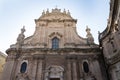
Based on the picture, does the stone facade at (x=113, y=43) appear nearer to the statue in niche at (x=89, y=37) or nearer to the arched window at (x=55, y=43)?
the statue in niche at (x=89, y=37)

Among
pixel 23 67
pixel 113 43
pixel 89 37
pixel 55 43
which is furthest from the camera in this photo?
pixel 89 37

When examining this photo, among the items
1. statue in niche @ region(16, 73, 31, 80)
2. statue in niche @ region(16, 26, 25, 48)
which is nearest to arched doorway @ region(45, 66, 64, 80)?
statue in niche @ region(16, 73, 31, 80)

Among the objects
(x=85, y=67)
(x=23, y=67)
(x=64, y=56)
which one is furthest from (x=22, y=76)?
(x=85, y=67)

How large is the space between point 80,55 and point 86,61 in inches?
38.1

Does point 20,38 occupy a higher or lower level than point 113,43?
higher

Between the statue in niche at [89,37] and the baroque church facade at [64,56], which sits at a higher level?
the statue in niche at [89,37]

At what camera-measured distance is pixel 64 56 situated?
17547 mm

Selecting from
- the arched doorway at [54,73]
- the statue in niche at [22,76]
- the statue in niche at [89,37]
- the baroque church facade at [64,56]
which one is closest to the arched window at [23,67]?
the baroque church facade at [64,56]

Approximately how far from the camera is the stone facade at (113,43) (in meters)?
15.0

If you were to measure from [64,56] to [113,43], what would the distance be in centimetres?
558

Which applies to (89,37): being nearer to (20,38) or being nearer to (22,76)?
(20,38)

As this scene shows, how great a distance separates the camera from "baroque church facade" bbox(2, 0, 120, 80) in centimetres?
1611

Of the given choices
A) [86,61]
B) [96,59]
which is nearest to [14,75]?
[86,61]

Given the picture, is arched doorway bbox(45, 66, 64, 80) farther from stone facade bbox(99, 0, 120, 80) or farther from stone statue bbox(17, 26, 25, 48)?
stone facade bbox(99, 0, 120, 80)
